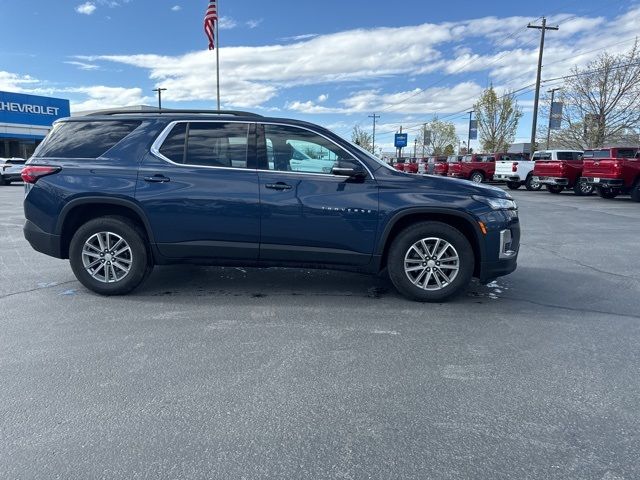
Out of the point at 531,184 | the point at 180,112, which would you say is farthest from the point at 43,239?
the point at 531,184

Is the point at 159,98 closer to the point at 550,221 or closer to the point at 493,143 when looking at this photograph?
the point at 493,143

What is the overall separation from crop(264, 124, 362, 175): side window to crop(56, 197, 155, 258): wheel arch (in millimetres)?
1470

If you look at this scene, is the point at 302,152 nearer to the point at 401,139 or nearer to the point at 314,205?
the point at 314,205

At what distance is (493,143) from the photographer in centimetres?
5031

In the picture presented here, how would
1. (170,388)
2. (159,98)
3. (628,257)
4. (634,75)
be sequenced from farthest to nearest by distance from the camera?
1. (159,98)
2. (634,75)
3. (628,257)
4. (170,388)

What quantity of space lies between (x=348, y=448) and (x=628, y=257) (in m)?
6.99

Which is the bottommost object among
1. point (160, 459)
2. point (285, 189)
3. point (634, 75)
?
point (160, 459)

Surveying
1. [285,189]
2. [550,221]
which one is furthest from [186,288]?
[550,221]

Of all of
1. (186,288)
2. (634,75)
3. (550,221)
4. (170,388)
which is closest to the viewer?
(170,388)

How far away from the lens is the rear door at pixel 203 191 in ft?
16.0

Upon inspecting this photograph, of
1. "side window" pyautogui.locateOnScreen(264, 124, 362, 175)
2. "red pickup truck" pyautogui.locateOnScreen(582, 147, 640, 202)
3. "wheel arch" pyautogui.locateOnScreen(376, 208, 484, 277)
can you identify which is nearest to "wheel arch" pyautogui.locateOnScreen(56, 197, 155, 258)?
"side window" pyautogui.locateOnScreen(264, 124, 362, 175)

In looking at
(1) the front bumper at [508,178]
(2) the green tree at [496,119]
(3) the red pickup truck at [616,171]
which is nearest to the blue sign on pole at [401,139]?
(2) the green tree at [496,119]

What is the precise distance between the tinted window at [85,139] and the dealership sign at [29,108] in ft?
123

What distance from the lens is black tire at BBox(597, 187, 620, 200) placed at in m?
18.8
